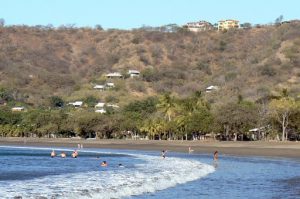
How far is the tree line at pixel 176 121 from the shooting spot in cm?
8738

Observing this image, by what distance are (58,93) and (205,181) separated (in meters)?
136

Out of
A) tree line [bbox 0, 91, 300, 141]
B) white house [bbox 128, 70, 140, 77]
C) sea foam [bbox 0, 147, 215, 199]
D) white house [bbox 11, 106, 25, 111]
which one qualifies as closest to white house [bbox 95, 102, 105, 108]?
white house [bbox 11, 106, 25, 111]

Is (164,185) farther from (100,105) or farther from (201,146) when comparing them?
(100,105)

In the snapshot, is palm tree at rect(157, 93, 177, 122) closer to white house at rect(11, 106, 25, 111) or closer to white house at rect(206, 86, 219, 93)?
white house at rect(11, 106, 25, 111)

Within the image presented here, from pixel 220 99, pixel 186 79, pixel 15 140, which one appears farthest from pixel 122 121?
pixel 186 79

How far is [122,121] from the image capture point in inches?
4168

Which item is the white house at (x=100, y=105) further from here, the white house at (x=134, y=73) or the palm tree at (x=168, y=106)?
the palm tree at (x=168, y=106)

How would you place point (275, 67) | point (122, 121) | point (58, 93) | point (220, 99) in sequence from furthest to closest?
point (58, 93) → point (275, 67) → point (220, 99) → point (122, 121)

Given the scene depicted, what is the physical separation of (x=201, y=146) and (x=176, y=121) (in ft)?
58.0

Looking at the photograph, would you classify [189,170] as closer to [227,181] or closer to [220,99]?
[227,181]

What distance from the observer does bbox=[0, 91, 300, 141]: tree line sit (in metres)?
87.4

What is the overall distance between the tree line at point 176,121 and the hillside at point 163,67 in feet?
81.8

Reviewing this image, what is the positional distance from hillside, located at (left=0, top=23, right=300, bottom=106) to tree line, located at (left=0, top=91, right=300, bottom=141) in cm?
2493

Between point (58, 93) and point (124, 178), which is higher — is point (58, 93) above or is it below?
above
